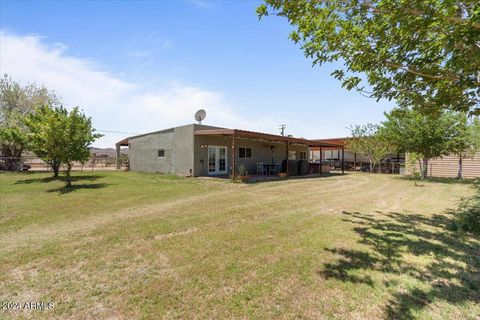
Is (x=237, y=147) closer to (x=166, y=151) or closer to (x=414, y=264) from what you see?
(x=166, y=151)

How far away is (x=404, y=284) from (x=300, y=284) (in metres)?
1.29

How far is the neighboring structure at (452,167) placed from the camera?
60.0 feet

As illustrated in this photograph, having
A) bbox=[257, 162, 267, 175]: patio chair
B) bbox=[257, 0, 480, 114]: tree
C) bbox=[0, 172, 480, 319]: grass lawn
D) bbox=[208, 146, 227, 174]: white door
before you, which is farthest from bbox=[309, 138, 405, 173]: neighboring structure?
bbox=[257, 0, 480, 114]: tree

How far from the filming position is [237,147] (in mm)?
16875

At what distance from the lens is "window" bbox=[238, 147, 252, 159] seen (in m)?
17.2

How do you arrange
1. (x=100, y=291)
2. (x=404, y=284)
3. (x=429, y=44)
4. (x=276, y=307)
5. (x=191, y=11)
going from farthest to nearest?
(x=191, y=11)
(x=429, y=44)
(x=404, y=284)
(x=100, y=291)
(x=276, y=307)

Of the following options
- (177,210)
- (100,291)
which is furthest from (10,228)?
(100,291)

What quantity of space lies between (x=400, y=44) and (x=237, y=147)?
44.7 feet

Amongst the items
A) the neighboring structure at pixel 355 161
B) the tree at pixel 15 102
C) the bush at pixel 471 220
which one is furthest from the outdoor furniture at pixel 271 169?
the tree at pixel 15 102

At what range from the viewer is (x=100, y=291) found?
2857 millimetres

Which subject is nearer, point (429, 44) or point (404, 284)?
point (404, 284)

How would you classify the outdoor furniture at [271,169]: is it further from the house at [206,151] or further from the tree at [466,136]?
the tree at [466,136]

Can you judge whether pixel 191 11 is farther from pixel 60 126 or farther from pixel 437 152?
pixel 437 152

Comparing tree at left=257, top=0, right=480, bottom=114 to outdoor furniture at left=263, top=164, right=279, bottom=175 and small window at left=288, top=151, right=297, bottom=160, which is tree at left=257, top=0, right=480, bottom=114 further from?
small window at left=288, top=151, right=297, bottom=160
